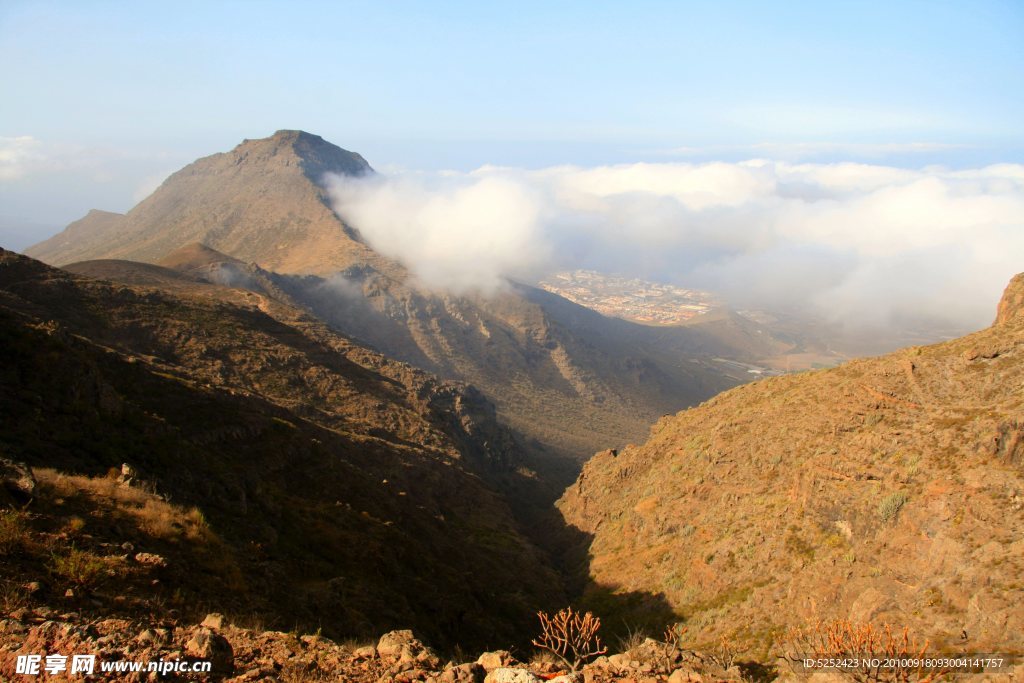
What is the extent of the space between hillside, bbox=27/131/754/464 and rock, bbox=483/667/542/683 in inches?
3373

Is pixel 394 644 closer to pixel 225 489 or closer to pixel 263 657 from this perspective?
pixel 263 657

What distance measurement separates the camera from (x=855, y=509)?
2481cm

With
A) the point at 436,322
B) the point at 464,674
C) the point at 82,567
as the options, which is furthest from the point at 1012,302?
the point at 436,322

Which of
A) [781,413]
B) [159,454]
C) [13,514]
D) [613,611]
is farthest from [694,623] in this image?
[13,514]

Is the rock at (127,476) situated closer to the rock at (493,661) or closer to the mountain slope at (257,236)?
the rock at (493,661)

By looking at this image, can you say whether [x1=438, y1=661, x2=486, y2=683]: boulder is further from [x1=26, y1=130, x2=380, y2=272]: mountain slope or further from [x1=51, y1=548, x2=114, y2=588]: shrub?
[x1=26, y1=130, x2=380, y2=272]: mountain slope

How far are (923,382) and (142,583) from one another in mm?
33052

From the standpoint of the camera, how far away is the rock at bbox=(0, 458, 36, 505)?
1185 cm

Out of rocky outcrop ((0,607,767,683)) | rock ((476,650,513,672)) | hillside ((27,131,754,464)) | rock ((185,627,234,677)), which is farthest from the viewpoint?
hillside ((27,131,754,464))

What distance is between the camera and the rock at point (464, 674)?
888 centimetres

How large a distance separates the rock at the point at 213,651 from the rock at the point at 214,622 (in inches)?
40.6

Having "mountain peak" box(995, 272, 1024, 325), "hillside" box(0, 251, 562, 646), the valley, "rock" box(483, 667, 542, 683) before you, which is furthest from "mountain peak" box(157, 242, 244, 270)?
"rock" box(483, 667, 542, 683)

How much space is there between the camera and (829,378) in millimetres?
37375

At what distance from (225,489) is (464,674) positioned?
1523 cm
